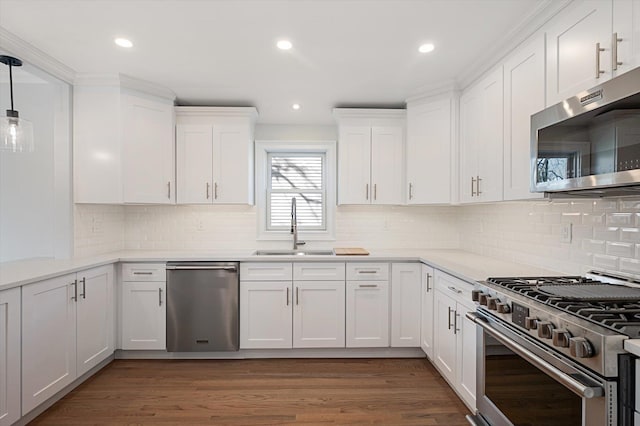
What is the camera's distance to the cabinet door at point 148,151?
10.2 ft

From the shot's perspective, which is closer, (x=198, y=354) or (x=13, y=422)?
(x=13, y=422)

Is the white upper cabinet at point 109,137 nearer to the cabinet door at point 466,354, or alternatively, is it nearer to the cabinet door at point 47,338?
the cabinet door at point 47,338

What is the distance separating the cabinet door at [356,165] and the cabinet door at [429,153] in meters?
0.42

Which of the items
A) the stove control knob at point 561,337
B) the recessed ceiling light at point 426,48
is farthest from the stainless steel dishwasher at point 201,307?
the stove control knob at point 561,337

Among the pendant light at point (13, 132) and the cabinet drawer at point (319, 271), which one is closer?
the pendant light at point (13, 132)

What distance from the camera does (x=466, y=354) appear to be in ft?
7.47

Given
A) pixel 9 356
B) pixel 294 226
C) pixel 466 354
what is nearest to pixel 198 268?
pixel 294 226

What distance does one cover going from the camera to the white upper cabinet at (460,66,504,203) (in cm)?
245

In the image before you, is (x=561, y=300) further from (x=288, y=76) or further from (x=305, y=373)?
(x=288, y=76)

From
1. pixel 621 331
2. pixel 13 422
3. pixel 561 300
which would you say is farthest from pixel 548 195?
pixel 13 422

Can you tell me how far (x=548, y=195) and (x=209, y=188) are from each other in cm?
290

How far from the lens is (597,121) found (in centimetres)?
145

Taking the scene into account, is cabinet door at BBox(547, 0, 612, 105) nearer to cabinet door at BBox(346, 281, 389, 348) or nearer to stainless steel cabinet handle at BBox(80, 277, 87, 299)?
cabinet door at BBox(346, 281, 389, 348)

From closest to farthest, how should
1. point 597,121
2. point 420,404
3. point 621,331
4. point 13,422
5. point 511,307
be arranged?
point 621,331
point 597,121
point 511,307
point 13,422
point 420,404
